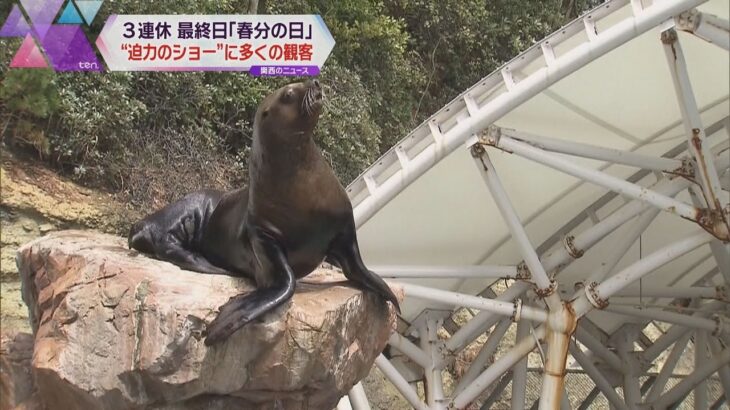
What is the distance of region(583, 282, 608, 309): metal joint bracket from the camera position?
5168mm

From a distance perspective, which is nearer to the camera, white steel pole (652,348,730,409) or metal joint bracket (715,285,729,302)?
metal joint bracket (715,285,729,302)

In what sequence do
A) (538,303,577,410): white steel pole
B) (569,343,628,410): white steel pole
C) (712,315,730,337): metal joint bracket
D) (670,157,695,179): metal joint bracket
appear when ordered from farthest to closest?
1. (569,343,628,410): white steel pole
2. (712,315,730,337): metal joint bracket
3. (538,303,577,410): white steel pole
4. (670,157,695,179): metal joint bracket

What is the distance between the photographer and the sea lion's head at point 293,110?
295 centimetres

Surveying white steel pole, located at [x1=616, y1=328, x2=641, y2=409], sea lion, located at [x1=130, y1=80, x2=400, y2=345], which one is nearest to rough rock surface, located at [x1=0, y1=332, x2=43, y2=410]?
sea lion, located at [x1=130, y1=80, x2=400, y2=345]

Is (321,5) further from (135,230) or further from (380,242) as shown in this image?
(135,230)

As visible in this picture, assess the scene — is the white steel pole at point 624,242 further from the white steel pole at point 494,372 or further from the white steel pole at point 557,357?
the white steel pole at point 494,372

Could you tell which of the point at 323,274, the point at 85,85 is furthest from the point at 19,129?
the point at 323,274

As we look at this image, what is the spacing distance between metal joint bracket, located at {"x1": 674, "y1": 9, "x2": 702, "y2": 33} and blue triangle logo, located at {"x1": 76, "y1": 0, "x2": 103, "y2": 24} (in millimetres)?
4283

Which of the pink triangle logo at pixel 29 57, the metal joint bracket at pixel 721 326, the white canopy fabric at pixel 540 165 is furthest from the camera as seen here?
the metal joint bracket at pixel 721 326

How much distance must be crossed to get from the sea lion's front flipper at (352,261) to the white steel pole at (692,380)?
5240 millimetres

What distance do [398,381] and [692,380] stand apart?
326 cm

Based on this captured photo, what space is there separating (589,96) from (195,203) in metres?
3.05

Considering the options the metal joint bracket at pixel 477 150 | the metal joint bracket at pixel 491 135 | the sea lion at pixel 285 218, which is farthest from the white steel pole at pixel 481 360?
the sea lion at pixel 285 218

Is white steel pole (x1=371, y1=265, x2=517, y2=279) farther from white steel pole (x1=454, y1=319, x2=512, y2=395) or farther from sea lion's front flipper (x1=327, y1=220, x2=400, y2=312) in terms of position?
sea lion's front flipper (x1=327, y1=220, x2=400, y2=312)
